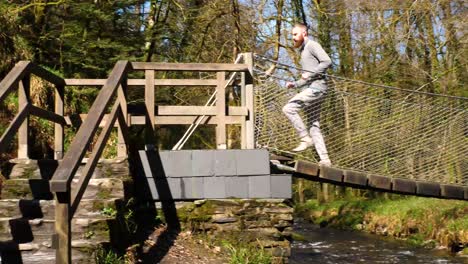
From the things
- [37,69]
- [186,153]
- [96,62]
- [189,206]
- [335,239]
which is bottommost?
[335,239]

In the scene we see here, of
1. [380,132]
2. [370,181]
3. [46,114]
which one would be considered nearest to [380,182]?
[370,181]

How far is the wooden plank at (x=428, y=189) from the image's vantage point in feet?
26.3

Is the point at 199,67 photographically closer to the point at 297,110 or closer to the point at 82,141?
the point at 297,110

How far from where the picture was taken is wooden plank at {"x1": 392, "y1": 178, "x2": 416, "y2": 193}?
7836 mm

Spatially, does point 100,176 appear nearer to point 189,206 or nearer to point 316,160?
point 189,206

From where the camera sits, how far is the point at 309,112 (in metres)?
7.46

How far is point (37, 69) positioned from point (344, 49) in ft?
44.6

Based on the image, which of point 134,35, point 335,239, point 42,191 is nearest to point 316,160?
point 42,191

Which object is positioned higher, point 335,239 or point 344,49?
point 344,49

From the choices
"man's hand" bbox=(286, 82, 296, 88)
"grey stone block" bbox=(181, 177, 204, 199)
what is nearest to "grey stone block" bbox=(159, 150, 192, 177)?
"grey stone block" bbox=(181, 177, 204, 199)

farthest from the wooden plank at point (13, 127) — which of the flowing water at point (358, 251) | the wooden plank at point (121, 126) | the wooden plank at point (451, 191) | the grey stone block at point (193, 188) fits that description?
the flowing water at point (358, 251)

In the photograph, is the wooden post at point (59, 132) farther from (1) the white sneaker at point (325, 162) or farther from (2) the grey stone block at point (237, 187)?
(1) the white sneaker at point (325, 162)

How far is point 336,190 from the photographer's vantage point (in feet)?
78.5

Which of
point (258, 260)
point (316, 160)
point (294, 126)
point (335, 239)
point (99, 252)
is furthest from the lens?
point (335, 239)
